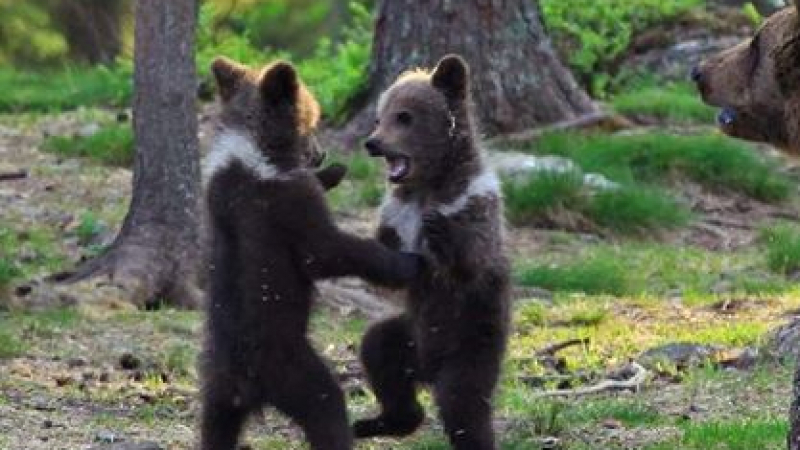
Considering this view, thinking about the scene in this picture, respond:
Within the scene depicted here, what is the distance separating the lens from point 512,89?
14.5m

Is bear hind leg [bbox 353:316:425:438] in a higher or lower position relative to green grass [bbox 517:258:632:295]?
higher

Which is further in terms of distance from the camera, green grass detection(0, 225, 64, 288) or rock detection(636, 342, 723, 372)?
green grass detection(0, 225, 64, 288)

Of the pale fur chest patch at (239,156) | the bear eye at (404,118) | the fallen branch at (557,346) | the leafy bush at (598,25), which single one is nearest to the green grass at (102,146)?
the leafy bush at (598,25)

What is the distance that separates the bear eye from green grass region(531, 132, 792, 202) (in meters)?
6.44

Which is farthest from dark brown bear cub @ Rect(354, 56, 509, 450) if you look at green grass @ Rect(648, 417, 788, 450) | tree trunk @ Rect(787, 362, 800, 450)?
tree trunk @ Rect(787, 362, 800, 450)

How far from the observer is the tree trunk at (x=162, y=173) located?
10.7 meters

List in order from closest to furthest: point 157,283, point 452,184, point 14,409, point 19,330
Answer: point 452,184 < point 14,409 < point 19,330 < point 157,283

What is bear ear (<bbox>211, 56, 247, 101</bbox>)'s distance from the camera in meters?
7.67

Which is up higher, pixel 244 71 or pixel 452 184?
pixel 244 71

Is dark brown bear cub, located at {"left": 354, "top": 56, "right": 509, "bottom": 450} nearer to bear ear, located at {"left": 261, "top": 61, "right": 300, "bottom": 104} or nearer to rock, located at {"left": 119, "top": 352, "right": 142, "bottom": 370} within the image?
Result: bear ear, located at {"left": 261, "top": 61, "right": 300, "bottom": 104}

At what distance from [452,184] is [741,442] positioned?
55.5 inches

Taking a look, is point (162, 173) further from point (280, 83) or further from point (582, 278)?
point (280, 83)

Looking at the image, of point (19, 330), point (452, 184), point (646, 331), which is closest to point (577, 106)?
point (646, 331)

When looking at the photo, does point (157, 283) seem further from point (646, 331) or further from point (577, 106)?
point (577, 106)
